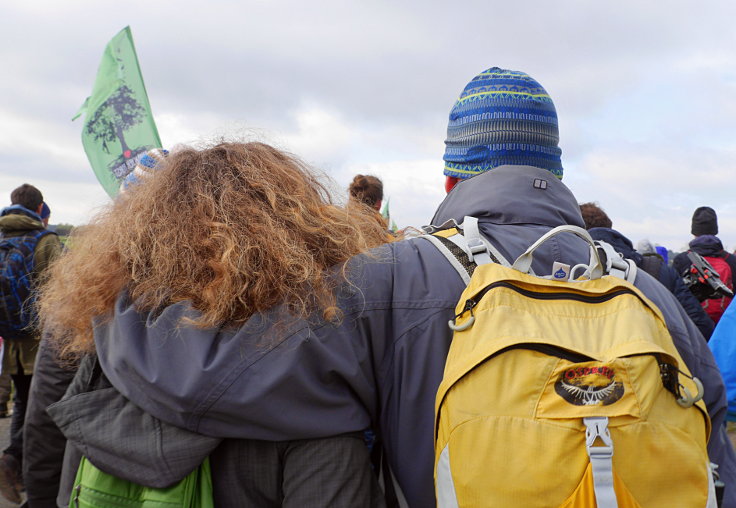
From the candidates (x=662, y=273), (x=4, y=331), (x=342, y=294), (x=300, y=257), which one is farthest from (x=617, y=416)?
(x=4, y=331)

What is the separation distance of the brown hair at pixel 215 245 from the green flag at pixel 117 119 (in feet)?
9.74

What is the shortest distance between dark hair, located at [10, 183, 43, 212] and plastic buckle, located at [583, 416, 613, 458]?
186 inches

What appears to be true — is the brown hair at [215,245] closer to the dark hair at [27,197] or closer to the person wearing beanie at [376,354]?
the person wearing beanie at [376,354]

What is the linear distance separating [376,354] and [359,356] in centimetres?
5

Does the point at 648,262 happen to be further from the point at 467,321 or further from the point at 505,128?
the point at 467,321

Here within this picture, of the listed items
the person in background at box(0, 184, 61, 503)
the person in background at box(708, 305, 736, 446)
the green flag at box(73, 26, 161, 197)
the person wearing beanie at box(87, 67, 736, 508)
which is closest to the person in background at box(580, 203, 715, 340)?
the person in background at box(708, 305, 736, 446)

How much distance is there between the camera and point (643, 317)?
1.20 m

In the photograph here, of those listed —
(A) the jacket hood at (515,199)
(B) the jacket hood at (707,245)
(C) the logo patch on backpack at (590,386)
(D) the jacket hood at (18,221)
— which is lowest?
(C) the logo patch on backpack at (590,386)

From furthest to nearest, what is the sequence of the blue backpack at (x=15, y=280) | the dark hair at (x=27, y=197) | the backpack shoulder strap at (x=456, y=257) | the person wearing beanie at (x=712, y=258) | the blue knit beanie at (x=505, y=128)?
the person wearing beanie at (x=712, y=258) < the dark hair at (x=27, y=197) < the blue backpack at (x=15, y=280) < the blue knit beanie at (x=505, y=128) < the backpack shoulder strap at (x=456, y=257)

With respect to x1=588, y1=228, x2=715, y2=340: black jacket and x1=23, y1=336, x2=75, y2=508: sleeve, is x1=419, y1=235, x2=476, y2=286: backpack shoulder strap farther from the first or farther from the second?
x1=588, y1=228, x2=715, y2=340: black jacket

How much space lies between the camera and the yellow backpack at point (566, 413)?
1.08 m

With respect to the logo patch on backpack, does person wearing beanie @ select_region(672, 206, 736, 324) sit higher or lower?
higher

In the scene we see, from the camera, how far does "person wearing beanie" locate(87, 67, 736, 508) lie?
1.19m

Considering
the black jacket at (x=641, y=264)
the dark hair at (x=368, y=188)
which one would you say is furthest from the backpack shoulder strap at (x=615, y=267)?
the dark hair at (x=368, y=188)
